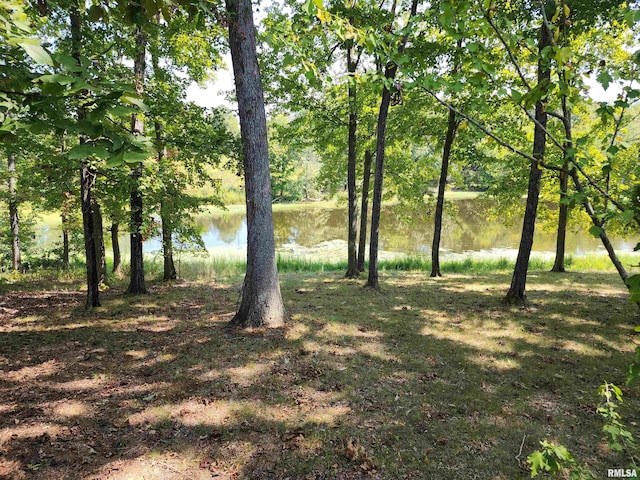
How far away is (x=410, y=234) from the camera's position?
75.3ft

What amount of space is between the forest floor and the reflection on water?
7426 millimetres

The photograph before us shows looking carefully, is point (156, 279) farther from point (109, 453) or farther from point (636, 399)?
point (636, 399)

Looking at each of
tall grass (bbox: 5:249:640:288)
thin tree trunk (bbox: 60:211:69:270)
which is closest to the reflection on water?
tall grass (bbox: 5:249:640:288)

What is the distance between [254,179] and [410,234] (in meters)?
19.1

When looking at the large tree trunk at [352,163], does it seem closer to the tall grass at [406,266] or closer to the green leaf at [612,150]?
the tall grass at [406,266]

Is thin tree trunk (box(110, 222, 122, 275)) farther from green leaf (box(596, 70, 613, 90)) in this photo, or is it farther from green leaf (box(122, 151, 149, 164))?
green leaf (box(596, 70, 613, 90))

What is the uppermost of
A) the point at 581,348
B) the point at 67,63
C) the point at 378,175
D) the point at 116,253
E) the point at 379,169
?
the point at 379,169

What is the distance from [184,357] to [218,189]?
574 centimetres

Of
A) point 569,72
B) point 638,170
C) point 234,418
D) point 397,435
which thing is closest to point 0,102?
point 569,72

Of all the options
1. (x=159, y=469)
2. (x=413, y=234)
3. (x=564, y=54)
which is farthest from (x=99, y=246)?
(x=413, y=234)

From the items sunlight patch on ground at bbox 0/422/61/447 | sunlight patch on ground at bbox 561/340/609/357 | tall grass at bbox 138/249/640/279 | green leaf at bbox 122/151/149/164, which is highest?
green leaf at bbox 122/151/149/164

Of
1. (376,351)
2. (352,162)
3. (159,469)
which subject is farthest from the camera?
(352,162)

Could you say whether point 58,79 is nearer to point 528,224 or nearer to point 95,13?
point 95,13

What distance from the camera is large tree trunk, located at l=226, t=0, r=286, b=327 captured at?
197 inches
